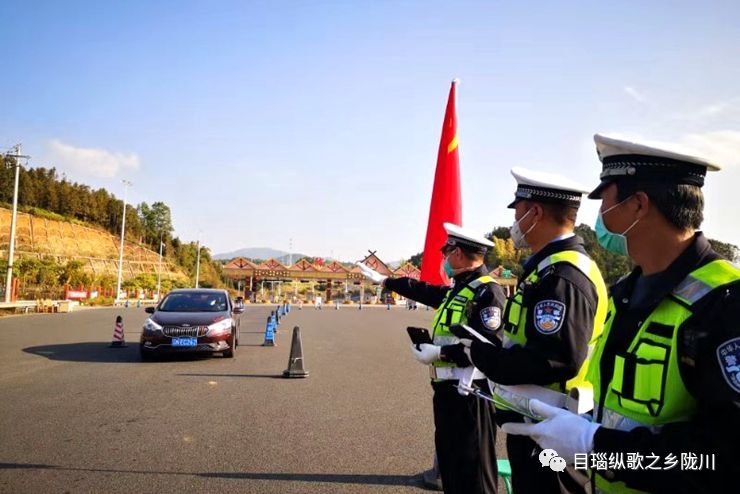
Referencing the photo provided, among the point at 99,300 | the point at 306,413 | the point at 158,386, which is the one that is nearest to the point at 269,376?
the point at 158,386

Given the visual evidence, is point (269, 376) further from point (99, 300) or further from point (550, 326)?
point (99, 300)

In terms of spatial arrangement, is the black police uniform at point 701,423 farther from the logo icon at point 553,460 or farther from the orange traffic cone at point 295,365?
the orange traffic cone at point 295,365

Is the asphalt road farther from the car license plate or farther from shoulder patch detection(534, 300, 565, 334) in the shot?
shoulder patch detection(534, 300, 565, 334)

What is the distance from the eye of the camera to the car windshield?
12367 mm

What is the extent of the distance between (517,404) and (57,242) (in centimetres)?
8208

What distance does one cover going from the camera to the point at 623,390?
1.74 m

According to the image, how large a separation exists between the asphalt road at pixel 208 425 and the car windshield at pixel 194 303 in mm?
1158

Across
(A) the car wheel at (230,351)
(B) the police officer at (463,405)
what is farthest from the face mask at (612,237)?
(A) the car wheel at (230,351)

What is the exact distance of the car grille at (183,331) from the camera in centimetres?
1121

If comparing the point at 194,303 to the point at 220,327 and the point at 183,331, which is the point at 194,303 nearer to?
the point at 220,327

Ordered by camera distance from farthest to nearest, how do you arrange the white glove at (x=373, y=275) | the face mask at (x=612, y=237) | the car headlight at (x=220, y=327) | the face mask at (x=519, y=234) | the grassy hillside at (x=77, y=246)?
the grassy hillside at (x=77, y=246) < the car headlight at (x=220, y=327) < the white glove at (x=373, y=275) < the face mask at (x=519, y=234) < the face mask at (x=612, y=237)

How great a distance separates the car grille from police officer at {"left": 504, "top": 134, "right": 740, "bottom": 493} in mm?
10227

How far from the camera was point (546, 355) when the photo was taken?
2.30 metres

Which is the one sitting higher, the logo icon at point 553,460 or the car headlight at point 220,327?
the logo icon at point 553,460
